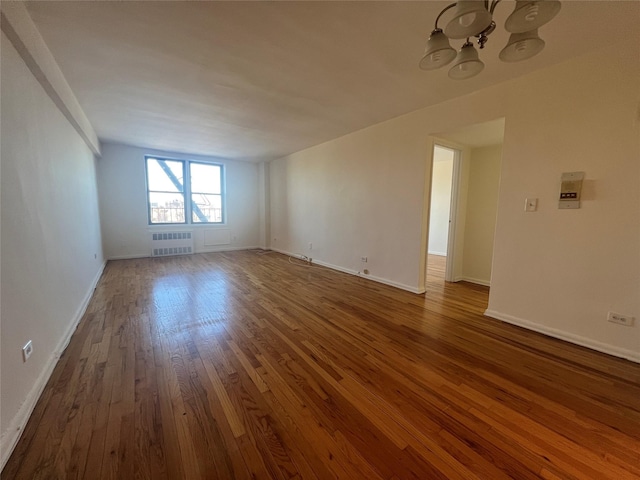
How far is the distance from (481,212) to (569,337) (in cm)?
232

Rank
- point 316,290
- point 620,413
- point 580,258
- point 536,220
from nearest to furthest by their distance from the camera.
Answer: point 620,413 < point 580,258 < point 536,220 < point 316,290

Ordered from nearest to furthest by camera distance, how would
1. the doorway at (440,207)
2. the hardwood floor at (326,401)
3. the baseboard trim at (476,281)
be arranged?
1. the hardwood floor at (326,401)
2. the baseboard trim at (476,281)
3. the doorway at (440,207)

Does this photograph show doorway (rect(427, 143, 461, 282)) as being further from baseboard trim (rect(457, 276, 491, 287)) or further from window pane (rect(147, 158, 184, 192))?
window pane (rect(147, 158, 184, 192))

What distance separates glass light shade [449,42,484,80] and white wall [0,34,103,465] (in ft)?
9.13

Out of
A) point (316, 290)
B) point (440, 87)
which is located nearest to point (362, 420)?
point (316, 290)

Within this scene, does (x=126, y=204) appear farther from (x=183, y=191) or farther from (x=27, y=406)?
(x=27, y=406)

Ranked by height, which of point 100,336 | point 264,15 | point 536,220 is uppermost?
point 264,15

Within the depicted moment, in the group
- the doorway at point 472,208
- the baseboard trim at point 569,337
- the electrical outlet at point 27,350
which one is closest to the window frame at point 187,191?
the electrical outlet at point 27,350

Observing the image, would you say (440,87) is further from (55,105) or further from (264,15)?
(55,105)

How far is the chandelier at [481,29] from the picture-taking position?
121 centimetres

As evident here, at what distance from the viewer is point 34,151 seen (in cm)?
193

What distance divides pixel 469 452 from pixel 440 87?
10.4 ft

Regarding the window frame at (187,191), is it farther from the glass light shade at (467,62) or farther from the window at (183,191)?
the glass light shade at (467,62)

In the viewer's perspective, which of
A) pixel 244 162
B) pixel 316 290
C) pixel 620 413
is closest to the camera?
pixel 620 413
